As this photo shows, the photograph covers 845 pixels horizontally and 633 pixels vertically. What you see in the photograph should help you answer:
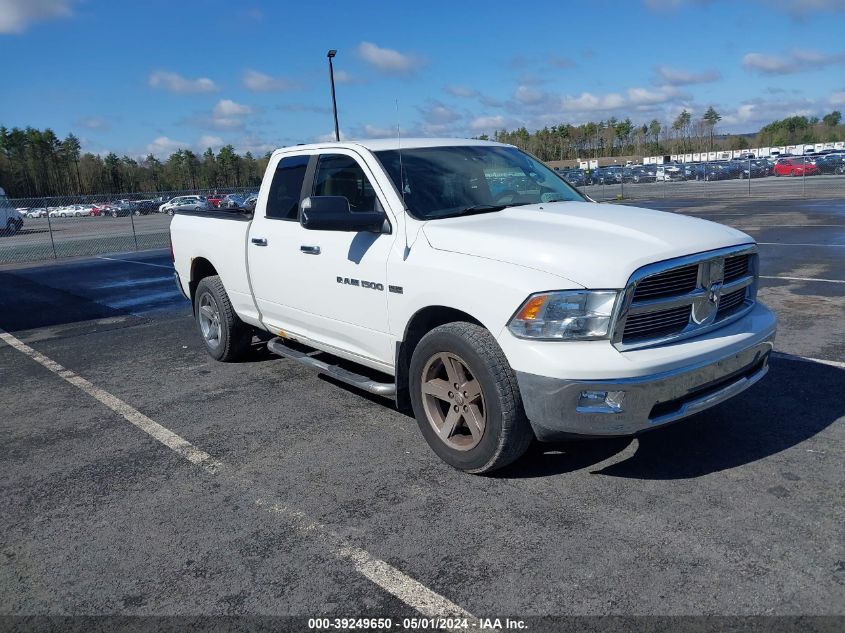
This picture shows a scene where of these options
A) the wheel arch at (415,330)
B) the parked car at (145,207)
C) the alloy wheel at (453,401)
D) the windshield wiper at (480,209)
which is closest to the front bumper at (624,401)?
the alloy wheel at (453,401)

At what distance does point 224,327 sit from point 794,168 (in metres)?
48.0

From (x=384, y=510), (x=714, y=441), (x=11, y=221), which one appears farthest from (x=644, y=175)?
(x=384, y=510)

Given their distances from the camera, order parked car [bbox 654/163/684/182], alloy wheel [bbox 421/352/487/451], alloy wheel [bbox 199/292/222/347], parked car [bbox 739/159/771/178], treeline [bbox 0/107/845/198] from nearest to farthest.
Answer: alloy wheel [bbox 421/352/487/451]
alloy wheel [bbox 199/292/222/347]
parked car [bbox 739/159/771/178]
parked car [bbox 654/163/684/182]
treeline [bbox 0/107/845/198]

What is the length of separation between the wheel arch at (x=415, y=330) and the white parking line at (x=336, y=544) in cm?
109

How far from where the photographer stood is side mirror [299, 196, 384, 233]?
4.30 meters

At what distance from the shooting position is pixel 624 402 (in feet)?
11.1

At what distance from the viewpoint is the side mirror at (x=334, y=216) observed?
4.30m

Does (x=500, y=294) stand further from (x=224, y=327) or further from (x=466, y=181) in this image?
(x=224, y=327)

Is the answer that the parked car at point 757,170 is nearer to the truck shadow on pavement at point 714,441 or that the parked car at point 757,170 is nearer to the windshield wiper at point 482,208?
the truck shadow on pavement at point 714,441

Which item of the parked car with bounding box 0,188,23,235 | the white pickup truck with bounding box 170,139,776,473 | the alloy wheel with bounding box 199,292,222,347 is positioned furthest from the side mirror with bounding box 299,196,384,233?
the parked car with bounding box 0,188,23,235

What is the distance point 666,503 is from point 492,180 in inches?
98.6

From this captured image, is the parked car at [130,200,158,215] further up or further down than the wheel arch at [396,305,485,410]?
further down

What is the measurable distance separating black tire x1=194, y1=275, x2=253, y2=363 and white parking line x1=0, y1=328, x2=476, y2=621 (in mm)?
1182

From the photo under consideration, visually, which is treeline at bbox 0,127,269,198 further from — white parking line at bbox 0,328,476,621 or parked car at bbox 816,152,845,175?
white parking line at bbox 0,328,476,621
